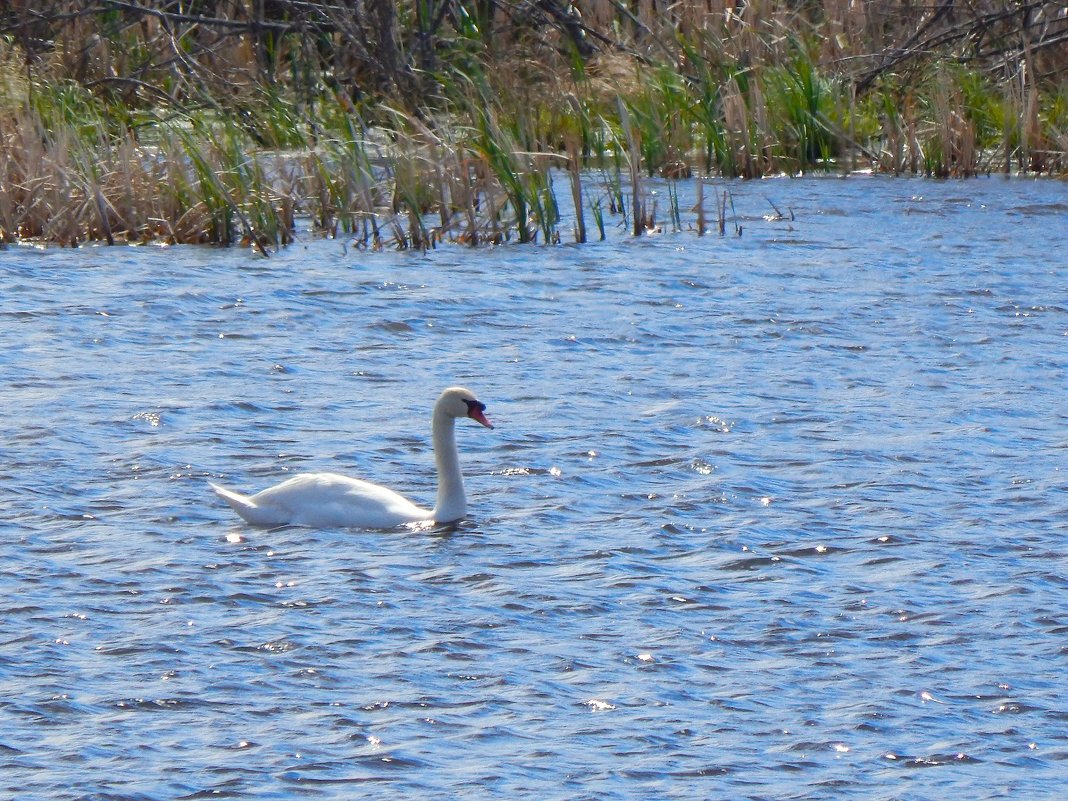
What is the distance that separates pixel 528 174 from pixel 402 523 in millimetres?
5853

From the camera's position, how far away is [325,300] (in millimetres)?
11383

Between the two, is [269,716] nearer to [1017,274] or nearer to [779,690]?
[779,690]

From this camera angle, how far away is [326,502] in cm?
731

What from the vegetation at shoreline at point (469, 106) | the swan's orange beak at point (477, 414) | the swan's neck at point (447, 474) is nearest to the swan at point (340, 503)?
the swan's neck at point (447, 474)

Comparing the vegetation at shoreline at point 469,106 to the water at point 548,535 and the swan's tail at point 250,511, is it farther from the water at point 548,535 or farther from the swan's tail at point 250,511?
the swan's tail at point 250,511

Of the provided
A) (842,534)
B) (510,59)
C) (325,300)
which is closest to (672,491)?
(842,534)

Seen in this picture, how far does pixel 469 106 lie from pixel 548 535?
25.3 ft

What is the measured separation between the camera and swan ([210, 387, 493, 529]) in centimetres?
729

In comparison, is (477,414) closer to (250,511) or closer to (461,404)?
(461,404)

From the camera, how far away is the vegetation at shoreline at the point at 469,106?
1295 cm

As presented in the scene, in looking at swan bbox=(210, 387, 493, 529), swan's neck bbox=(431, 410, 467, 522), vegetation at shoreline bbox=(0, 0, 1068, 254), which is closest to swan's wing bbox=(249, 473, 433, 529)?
swan bbox=(210, 387, 493, 529)

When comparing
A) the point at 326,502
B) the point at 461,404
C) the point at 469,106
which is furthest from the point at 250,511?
the point at 469,106

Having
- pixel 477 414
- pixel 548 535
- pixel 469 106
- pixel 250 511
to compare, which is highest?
pixel 469 106

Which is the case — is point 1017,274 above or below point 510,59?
below
